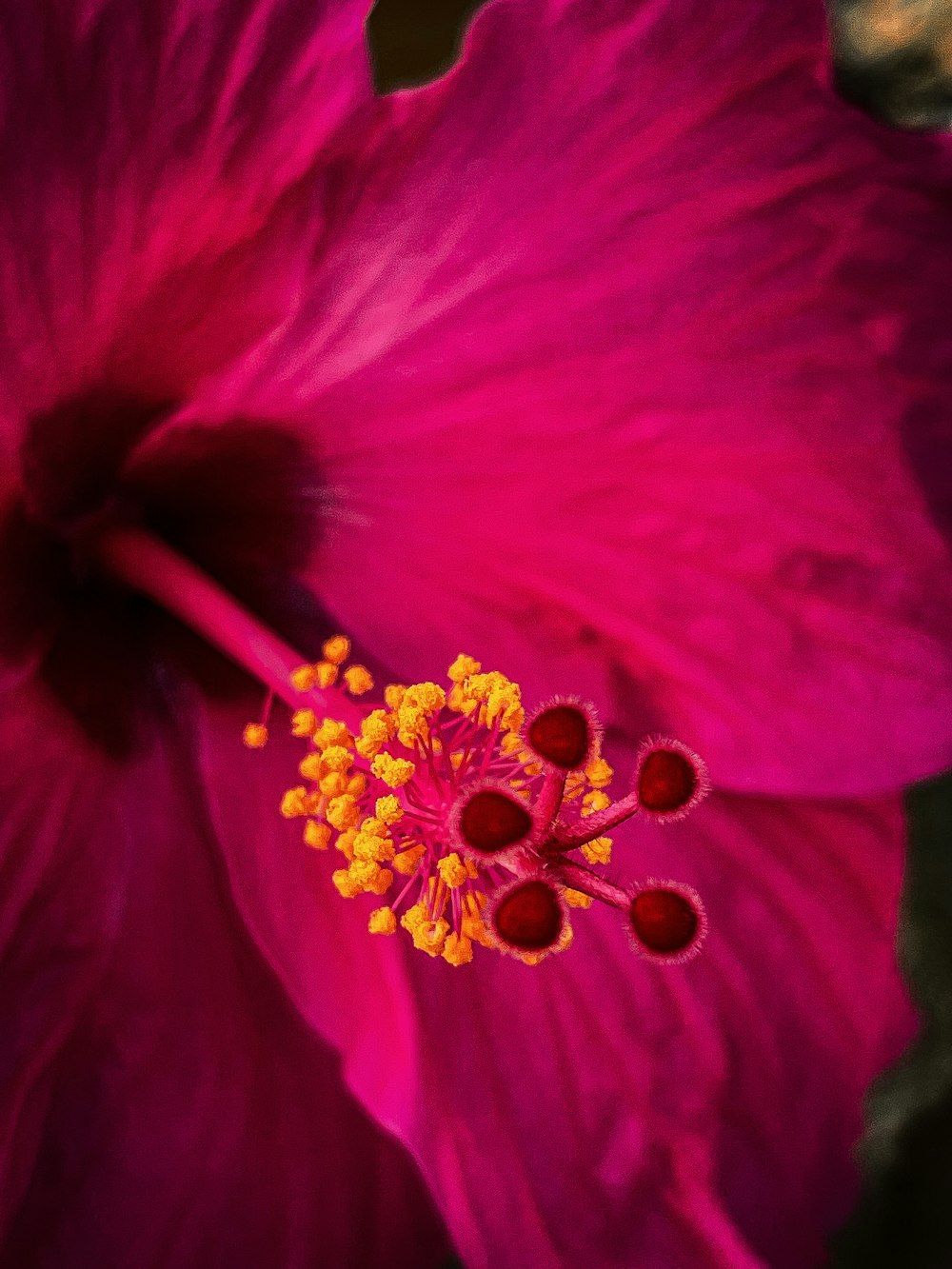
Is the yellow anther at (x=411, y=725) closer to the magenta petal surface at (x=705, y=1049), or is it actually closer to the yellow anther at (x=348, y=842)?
the yellow anther at (x=348, y=842)

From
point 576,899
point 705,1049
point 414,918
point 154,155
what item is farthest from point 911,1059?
point 154,155

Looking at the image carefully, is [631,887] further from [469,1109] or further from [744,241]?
[744,241]

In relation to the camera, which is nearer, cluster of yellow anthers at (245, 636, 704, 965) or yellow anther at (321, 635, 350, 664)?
cluster of yellow anthers at (245, 636, 704, 965)

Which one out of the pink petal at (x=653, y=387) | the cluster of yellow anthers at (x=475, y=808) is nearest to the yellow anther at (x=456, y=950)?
the cluster of yellow anthers at (x=475, y=808)

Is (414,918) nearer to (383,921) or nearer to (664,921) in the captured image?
(383,921)

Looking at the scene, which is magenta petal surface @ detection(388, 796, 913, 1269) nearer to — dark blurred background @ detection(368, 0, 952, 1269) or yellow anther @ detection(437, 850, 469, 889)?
yellow anther @ detection(437, 850, 469, 889)

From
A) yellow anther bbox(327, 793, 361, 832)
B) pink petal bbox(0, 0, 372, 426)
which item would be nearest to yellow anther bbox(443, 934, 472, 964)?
yellow anther bbox(327, 793, 361, 832)
